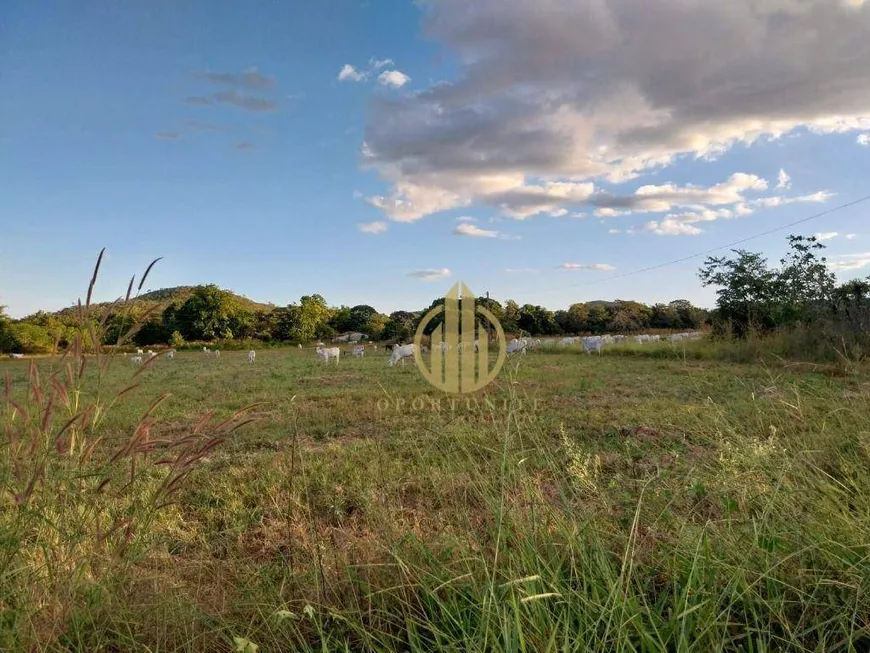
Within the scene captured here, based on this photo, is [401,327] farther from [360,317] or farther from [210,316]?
[210,316]

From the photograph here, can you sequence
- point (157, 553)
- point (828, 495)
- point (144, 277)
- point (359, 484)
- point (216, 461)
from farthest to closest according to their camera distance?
point (216, 461)
point (359, 484)
point (157, 553)
point (828, 495)
point (144, 277)

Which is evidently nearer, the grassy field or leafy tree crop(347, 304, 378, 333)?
the grassy field

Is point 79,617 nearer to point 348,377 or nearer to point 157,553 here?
point 157,553

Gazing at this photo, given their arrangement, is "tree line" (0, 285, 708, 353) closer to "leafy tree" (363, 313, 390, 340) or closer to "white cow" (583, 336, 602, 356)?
"leafy tree" (363, 313, 390, 340)

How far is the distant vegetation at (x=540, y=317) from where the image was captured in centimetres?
288

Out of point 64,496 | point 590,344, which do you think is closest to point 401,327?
point 590,344

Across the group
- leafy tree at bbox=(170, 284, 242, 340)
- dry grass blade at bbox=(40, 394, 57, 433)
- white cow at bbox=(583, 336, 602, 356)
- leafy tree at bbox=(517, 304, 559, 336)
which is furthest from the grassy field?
leafy tree at bbox=(170, 284, 242, 340)

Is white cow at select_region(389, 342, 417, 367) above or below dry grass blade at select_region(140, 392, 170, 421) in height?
below

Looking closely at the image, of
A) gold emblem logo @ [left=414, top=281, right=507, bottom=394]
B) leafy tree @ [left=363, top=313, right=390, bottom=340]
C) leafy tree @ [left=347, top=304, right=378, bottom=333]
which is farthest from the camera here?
leafy tree @ [left=347, top=304, right=378, bottom=333]

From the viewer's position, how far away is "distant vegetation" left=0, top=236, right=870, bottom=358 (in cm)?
288

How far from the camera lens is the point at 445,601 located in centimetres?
150

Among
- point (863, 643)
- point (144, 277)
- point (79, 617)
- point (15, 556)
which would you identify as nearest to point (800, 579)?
point (863, 643)

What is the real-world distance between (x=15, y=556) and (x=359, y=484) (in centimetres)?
210

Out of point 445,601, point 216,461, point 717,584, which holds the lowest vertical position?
point 216,461
